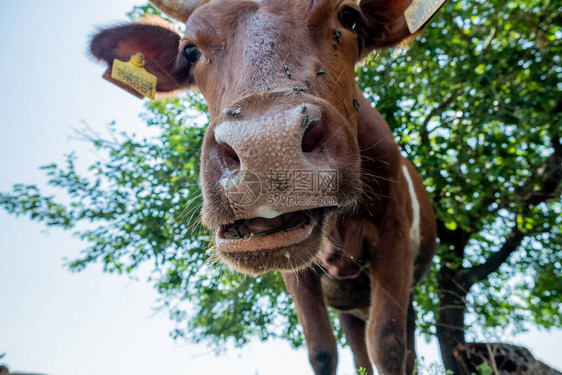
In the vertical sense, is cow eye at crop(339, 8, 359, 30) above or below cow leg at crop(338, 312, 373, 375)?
above

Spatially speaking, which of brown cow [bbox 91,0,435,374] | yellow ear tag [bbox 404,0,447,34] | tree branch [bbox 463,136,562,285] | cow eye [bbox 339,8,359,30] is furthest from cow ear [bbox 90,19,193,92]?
tree branch [bbox 463,136,562,285]

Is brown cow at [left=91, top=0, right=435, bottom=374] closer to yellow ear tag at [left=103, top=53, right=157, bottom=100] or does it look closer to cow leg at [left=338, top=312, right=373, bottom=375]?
yellow ear tag at [left=103, top=53, right=157, bottom=100]

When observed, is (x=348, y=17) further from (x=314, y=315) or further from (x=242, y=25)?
(x=314, y=315)

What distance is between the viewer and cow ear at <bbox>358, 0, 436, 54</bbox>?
10.4ft

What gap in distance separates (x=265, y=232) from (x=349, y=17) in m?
1.75

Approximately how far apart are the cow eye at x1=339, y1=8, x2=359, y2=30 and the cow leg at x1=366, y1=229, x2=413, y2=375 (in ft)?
4.84

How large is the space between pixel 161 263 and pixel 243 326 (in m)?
1.93

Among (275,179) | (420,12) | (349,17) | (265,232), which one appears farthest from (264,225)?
(420,12)

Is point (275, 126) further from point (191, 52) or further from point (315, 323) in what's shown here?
point (315, 323)

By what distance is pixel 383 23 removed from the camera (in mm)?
3258

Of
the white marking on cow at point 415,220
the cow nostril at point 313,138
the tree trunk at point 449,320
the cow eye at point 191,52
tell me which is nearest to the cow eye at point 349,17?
the cow eye at point 191,52

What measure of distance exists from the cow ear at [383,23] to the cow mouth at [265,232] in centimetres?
193

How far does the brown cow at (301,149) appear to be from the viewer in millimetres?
1588

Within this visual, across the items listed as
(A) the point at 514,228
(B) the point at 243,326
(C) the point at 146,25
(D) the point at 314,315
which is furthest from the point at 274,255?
(A) the point at 514,228
